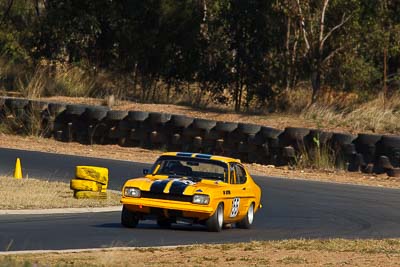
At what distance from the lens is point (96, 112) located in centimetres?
2970

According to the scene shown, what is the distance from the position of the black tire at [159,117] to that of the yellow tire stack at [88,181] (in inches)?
387

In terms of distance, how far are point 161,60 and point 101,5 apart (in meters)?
3.63

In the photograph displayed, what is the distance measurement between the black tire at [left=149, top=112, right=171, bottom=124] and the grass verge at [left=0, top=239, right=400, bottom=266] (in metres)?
14.5

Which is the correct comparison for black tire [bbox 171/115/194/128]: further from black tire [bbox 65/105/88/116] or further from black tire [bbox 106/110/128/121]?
black tire [bbox 65/105/88/116]

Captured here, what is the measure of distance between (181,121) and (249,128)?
2.08 meters

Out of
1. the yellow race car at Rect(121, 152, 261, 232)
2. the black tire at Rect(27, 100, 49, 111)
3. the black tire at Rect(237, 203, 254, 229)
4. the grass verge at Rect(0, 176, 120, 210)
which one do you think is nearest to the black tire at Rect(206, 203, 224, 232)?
the yellow race car at Rect(121, 152, 261, 232)

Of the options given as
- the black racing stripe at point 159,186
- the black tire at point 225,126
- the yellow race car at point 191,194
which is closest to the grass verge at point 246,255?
the yellow race car at point 191,194

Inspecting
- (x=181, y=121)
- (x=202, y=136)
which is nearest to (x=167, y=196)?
(x=202, y=136)

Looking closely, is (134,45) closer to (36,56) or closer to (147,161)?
(36,56)

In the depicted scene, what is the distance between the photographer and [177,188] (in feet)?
50.2

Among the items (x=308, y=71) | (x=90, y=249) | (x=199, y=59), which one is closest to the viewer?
(x=90, y=249)

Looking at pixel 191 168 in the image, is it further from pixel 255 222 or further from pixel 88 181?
pixel 88 181

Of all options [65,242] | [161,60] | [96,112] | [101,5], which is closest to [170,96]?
[161,60]

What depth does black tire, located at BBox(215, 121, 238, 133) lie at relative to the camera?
2750 centimetres
